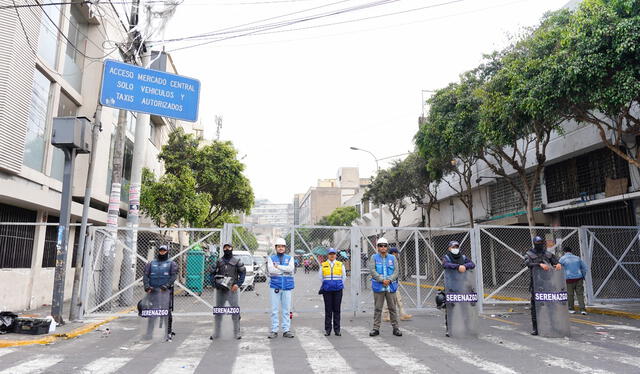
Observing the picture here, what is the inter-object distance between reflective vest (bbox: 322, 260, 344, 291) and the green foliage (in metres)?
11.1

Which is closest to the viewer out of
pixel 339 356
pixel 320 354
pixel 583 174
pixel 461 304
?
pixel 339 356

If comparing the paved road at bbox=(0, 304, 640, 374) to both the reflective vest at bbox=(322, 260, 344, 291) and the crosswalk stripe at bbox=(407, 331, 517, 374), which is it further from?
the reflective vest at bbox=(322, 260, 344, 291)

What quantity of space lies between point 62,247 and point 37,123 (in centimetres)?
547

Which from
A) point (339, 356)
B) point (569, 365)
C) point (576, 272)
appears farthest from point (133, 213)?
point (576, 272)

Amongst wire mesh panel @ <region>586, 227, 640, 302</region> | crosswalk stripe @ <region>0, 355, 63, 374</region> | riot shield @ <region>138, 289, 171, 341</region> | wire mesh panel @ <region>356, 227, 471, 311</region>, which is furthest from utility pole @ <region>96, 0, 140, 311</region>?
wire mesh panel @ <region>586, 227, 640, 302</region>

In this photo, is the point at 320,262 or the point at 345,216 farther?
the point at 345,216

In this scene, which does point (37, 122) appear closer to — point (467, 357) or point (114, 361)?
point (114, 361)

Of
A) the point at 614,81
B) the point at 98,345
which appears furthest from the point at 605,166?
the point at 98,345

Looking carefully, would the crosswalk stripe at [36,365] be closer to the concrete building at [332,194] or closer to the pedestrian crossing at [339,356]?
the pedestrian crossing at [339,356]

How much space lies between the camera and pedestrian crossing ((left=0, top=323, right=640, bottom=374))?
19.9 feet

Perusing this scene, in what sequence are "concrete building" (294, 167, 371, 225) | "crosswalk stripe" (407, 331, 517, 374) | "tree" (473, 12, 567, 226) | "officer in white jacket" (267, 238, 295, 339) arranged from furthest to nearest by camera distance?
1. "concrete building" (294, 167, 371, 225)
2. "tree" (473, 12, 567, 226)
3. "officer in white jacket" (267, 238, 295, 339)
4. "crosswalk stripe" (407, 331, 517, 374)

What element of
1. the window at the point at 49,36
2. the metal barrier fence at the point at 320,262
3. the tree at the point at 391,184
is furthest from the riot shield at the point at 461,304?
the tree at the point at 391,184

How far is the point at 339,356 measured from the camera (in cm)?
686

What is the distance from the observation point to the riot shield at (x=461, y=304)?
28.5ft
